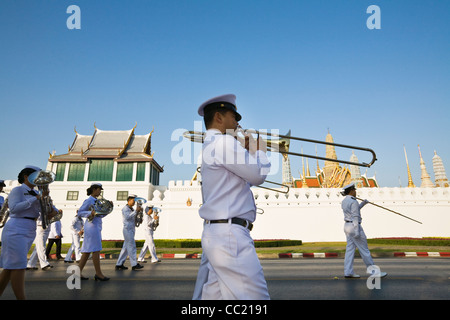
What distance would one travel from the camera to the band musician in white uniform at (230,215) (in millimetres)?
1947

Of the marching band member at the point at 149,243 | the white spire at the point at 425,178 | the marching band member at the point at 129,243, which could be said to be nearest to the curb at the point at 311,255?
the marching band member at the point at 149,243

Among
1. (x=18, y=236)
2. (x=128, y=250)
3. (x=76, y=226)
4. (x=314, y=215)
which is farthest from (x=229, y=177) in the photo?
(x=314, y=215)

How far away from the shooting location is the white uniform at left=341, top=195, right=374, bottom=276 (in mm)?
6262

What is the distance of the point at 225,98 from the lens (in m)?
2.50

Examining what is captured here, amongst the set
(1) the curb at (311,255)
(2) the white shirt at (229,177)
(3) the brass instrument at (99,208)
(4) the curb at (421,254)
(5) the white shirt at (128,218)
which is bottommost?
(1) the curb at (311,255)

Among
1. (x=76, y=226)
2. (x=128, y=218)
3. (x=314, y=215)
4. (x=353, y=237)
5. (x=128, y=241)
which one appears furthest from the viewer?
(x=314, y=215)

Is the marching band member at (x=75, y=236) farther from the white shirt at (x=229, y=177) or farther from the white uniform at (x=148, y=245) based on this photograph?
the white shirt at (x=229, y=177)

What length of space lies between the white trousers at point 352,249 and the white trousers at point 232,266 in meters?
5.07

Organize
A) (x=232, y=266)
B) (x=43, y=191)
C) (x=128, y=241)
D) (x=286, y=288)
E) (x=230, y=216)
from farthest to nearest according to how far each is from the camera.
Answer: (x=128, y=241)
(x=286, y=288)
(x=43, y=191)
(x=230, y=216)
(x=232, y=266)

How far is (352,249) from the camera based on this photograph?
253 inches

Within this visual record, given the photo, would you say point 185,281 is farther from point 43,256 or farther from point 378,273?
point 43,256

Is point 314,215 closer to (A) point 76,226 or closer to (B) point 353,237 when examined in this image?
(B) point 353,237

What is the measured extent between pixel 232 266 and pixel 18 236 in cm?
343
